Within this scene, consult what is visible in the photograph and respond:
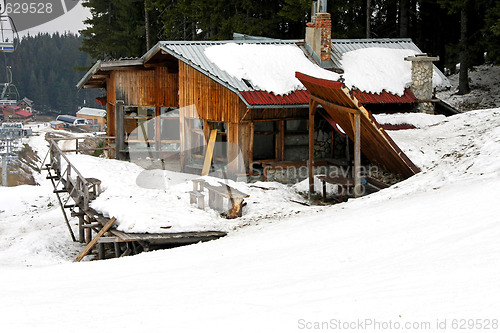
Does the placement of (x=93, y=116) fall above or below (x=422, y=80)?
below

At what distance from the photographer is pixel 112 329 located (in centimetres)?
706

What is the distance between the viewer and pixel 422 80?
2059cm

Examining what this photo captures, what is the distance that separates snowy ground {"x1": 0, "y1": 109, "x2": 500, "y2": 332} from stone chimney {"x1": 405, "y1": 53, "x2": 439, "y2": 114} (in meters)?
7.70

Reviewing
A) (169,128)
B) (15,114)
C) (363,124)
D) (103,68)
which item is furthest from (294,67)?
(15,114)

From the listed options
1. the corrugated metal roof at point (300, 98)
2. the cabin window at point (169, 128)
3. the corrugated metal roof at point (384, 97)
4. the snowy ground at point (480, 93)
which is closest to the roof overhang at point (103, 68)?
the cabin window at point (169, 128)

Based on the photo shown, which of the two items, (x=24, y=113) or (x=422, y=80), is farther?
(x=24, y=113)

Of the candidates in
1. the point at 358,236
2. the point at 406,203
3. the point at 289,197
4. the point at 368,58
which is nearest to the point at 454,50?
the point at 368,58

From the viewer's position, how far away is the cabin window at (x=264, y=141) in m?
19.2

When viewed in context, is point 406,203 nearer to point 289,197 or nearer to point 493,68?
point 289,197

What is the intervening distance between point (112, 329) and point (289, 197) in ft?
34.0

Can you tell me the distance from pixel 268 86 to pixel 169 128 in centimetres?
889

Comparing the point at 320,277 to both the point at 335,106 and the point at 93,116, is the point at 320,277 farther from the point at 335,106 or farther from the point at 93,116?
the point at 93,116

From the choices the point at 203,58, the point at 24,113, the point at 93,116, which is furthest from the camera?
the point at 24,113

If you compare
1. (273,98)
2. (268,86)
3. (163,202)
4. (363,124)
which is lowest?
(163,202)
